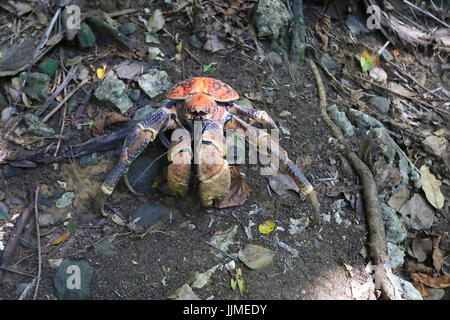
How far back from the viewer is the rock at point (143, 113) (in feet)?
11.0

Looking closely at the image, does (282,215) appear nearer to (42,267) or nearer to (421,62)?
(42,267)

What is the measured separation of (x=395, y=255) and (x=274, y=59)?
7.32 ft

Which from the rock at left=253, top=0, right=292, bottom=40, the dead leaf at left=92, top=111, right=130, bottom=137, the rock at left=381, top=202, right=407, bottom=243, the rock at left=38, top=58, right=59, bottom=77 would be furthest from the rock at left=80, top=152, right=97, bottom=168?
the rock at left=381, top=202, right=407, bottom=243

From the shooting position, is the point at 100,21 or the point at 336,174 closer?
the point at 336,174

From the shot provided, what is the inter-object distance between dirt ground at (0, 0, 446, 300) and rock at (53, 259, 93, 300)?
0.05 metres

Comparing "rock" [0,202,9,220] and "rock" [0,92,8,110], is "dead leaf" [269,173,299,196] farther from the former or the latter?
"rock" [0,92,8,110]

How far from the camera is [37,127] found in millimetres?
3279

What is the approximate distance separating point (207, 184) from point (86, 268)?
3.40 feet

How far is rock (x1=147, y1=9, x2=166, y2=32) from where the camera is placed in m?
3.91

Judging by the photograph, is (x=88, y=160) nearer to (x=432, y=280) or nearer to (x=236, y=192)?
(x=236, y=192)

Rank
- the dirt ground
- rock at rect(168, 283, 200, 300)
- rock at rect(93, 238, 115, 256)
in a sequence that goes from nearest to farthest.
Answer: rock at rect(168, 283, 200, 300)
the dirt ground
rock at rect(93, 238, 115, 256)

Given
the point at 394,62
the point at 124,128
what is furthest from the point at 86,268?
the point at 394,62

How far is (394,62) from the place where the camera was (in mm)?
4430

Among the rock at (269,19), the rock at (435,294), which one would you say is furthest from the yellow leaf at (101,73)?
the rock at (435,294)
